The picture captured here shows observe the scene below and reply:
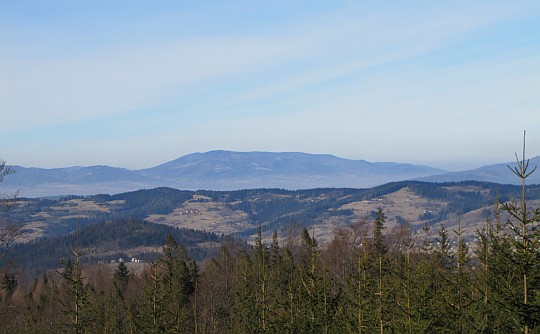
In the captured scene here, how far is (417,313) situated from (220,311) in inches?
1752

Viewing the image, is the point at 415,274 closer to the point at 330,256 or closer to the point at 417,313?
the point at 417,313

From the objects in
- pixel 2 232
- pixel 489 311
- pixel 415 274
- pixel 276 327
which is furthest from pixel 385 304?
pixel 2 232

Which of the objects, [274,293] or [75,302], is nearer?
[75,302]

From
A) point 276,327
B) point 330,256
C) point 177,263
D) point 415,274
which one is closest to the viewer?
point 415,274

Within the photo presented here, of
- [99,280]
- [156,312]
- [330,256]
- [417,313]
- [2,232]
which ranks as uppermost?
[2,232]

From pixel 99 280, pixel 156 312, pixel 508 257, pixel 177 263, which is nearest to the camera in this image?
pixel 508 257

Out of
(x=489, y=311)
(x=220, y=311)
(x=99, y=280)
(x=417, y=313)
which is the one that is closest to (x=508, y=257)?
(x=417, y=313)

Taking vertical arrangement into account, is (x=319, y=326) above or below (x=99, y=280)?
above

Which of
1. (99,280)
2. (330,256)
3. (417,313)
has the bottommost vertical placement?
(99,280)

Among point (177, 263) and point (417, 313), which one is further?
point (177, 263)

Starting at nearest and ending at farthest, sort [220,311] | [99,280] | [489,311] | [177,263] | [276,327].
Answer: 1. [489,311]
2. [276,327]
3. [220,311]
4. [177,263]
5. [99,280]

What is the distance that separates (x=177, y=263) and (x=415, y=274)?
5239 centimetres

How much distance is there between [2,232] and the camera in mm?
25016

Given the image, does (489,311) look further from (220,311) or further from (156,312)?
(220,311)
